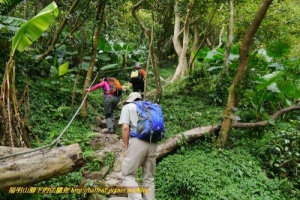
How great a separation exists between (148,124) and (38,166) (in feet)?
4.80

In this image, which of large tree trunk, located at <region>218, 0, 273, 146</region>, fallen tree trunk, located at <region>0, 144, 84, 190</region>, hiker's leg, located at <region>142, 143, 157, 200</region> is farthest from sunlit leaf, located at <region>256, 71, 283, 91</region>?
fallen tree trunk, located at <region>0, 144, 84, 190</region>

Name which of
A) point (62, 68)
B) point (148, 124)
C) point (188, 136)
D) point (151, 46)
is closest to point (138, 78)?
point (151, 46)

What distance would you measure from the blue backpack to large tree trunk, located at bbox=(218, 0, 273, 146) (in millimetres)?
2625

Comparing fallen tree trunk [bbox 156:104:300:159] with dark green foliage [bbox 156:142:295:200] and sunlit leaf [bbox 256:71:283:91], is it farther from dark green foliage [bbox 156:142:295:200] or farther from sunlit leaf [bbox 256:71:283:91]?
sunlit leaf [bbox 256:71:283:91]

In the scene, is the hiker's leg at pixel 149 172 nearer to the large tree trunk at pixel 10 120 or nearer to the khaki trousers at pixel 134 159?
the khaki trousers at pixel 134 159

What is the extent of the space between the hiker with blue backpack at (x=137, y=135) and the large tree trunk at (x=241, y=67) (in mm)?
2599

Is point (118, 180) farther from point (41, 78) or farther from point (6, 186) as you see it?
point (41, 78)

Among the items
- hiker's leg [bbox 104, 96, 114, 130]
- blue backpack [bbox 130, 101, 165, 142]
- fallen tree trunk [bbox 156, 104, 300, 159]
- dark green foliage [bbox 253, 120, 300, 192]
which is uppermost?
blue backpack [bbox 130, 101, 165, 142]

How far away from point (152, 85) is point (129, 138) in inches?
417

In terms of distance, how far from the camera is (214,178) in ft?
16.5

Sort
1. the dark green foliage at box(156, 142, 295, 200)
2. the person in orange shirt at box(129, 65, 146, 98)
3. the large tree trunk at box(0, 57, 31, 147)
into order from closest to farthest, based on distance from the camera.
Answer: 1. the large tree trunk at box(0, 57, 31, 147)
2. the dark green foliage at box(156, 142, 295, 200)
3. the person in orange shirt at box(129, 65, 146, 98)

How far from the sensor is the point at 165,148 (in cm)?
592

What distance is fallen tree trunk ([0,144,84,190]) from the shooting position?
329 cm

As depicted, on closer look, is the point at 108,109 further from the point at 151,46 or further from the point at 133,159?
the point at 133,159
